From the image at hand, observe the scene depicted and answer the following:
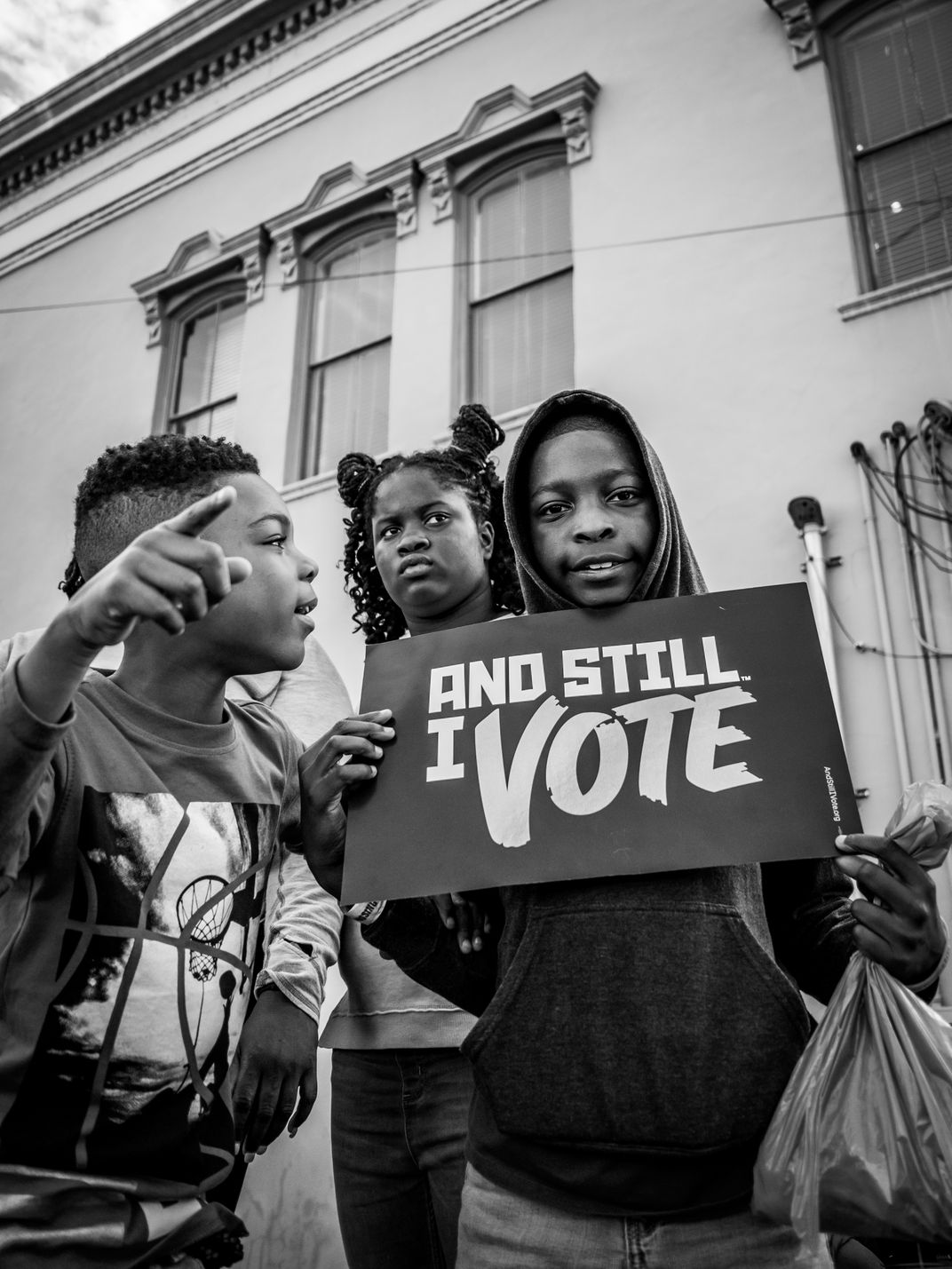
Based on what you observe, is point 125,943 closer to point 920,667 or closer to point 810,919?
point 810,919

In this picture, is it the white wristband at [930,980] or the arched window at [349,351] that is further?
the arched window at [349,351]

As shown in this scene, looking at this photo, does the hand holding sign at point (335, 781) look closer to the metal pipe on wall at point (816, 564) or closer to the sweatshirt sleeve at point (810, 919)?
the sweatshirt sleeve at point (810, 919)

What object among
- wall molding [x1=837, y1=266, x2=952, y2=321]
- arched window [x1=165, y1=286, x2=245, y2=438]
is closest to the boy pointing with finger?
wall molding [x1=837, y1=266, x2=952, y2=321]

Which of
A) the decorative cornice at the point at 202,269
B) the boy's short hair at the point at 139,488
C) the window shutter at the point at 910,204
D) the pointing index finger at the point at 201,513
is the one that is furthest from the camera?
the decorative cornice at the point at 202,269

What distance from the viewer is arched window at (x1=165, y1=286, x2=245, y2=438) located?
798cm

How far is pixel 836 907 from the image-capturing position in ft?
4.93

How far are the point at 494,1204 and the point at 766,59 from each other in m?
6.36

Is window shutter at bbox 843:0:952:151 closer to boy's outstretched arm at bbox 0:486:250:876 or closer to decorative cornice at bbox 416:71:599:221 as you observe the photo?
decorative cornice at bbox 416:71:599:221

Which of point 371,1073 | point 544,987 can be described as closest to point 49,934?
point 544,987

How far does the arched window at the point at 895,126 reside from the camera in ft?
17.4

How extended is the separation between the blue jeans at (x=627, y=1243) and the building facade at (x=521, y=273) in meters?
3.15

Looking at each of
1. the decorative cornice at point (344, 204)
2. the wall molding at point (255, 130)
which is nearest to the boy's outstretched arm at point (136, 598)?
the decorative cornice at point (344, 204)

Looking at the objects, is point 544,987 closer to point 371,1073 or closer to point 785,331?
point 371,1073

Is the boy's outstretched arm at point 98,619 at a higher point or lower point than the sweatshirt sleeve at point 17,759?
higher
